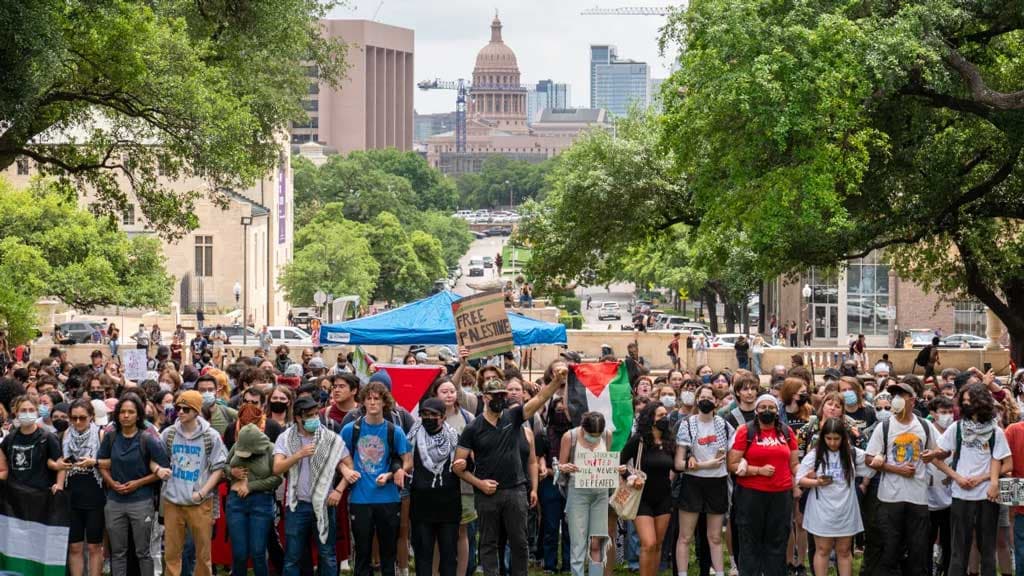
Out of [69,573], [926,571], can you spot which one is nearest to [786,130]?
[926,571]

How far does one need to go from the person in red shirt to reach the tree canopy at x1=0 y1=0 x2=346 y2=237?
11711 mm

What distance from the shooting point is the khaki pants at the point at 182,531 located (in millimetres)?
13078

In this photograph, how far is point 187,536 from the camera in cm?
1377

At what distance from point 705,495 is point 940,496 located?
6.54 feet

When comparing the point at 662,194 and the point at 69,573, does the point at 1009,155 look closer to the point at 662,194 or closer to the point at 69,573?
the point at 662,194

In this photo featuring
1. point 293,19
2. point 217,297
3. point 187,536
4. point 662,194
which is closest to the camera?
point 187,536

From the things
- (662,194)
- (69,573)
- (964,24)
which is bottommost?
(69,573)

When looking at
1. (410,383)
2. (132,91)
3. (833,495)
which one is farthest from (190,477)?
(132,91)

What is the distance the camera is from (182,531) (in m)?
13.2

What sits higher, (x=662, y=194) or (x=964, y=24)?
(x=964, y=24)

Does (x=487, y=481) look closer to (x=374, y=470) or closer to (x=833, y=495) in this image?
(x=374, y=470)

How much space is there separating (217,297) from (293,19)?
151ft

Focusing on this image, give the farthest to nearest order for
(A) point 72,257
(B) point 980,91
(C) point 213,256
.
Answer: (C) point 213,256 → (A) point 72,257 → (B) point 980,91

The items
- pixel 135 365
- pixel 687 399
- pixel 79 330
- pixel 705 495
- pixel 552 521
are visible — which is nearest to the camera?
pixel 705 495
